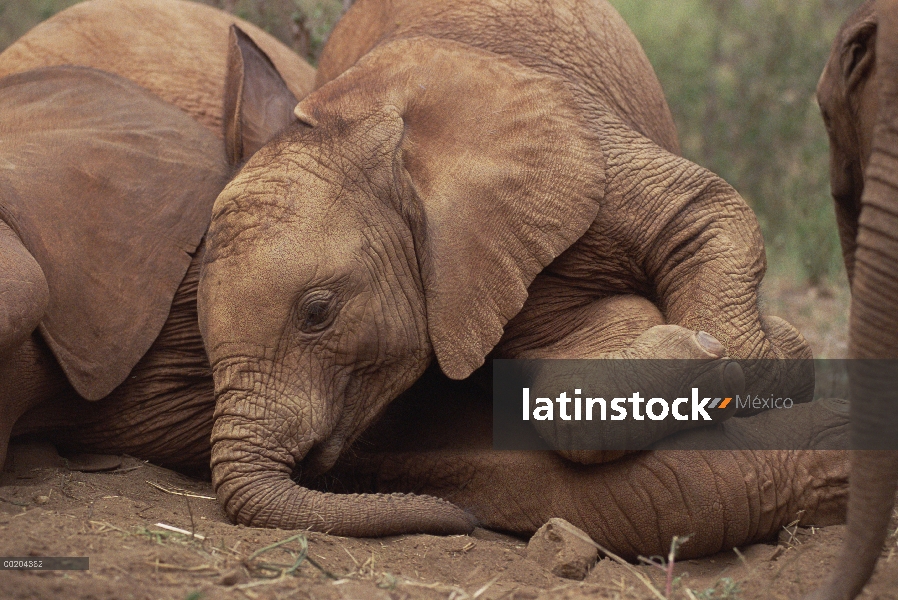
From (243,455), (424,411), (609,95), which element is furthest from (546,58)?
(243,455)

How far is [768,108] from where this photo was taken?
358 inches

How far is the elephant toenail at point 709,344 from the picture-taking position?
3.45m

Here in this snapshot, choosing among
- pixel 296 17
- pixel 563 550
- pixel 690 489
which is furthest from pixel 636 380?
pixel 296 17

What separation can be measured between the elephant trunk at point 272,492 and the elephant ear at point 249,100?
1166 millimetres

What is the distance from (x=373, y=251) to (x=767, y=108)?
6310mm

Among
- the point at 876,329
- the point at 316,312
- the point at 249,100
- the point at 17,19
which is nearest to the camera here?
the point at 876,329

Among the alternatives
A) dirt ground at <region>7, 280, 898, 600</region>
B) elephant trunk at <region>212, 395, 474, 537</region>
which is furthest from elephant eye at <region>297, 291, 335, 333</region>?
dirt ground at <region>7, 280, 898, 600</region>

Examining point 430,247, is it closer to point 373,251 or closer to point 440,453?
point 373,251

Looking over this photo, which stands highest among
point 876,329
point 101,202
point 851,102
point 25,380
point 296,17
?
point 851,102

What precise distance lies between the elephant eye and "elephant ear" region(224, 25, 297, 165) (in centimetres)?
93

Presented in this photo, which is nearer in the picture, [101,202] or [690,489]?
[690,489]

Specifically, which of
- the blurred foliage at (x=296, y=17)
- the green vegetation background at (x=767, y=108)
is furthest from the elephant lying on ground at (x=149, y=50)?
the green vegetation background at (x=767, y=108)

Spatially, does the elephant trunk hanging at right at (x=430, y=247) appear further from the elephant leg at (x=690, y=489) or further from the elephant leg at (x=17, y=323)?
the elephant leg at (x=17, y=323)

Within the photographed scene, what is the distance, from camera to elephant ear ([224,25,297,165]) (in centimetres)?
418
